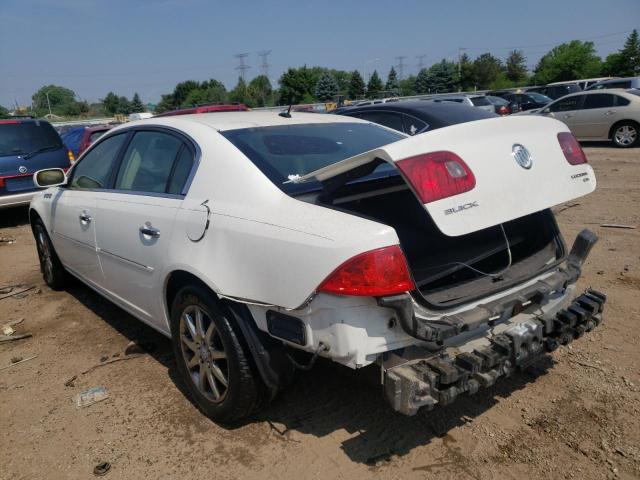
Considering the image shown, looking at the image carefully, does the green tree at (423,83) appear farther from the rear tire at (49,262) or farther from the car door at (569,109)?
the rear tire at (49,262)

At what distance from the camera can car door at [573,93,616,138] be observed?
1400 cm

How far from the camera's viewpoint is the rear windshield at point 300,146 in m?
2.82

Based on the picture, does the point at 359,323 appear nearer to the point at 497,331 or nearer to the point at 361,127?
the point at 497,331

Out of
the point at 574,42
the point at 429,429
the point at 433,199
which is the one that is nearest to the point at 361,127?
the point at 433,199

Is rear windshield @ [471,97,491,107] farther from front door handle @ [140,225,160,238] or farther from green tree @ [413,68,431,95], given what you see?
green tree @ [413,68,431,95]

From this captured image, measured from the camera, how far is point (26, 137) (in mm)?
9352

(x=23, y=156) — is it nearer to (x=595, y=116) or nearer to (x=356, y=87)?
(x=595, y=116)

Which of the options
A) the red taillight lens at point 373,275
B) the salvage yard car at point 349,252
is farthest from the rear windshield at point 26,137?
the red taillight lens at point 373,275

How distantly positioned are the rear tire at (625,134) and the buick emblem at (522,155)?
43.5 ft

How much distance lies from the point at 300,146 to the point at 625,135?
44.0 feet

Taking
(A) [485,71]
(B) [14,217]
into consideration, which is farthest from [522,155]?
(A) [485,71]

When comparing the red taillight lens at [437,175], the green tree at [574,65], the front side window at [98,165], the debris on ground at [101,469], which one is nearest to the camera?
the red taillight lens at [437,175]

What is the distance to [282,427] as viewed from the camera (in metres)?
Result: 2.94

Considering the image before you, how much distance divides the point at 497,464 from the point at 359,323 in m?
1.03
